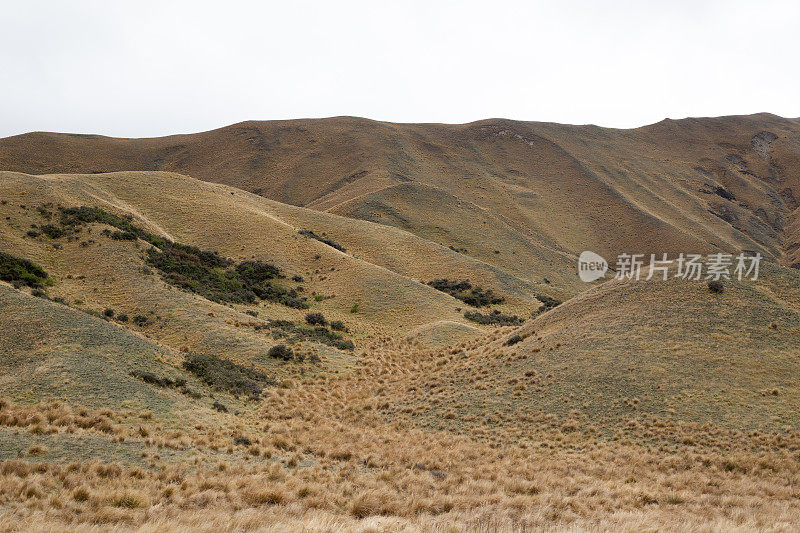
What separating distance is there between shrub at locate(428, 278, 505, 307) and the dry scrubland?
527mm

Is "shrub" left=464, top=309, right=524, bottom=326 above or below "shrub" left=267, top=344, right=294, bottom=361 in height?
above

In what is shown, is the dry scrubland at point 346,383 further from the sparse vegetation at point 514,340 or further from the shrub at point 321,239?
the shrub at point 321,239

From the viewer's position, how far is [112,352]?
17984mm

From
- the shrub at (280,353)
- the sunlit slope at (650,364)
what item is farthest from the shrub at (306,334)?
the sunlit slope at (650,364)

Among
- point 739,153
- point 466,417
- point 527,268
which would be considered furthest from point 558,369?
point 739,153

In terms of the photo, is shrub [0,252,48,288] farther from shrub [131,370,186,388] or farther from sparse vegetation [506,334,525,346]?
sparse vegetation [506,334,525,346]

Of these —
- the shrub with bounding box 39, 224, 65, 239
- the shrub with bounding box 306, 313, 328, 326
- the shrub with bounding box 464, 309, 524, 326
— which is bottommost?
the shrub with bounding box 306, 313, 328, 326

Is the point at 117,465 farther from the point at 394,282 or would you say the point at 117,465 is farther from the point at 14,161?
the point at 14,161

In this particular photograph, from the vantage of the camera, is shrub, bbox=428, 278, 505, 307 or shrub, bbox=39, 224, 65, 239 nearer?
shrub, bbox=39, 224, 65, 239

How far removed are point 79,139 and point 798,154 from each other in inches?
7932

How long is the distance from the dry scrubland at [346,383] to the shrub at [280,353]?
0.18 meters

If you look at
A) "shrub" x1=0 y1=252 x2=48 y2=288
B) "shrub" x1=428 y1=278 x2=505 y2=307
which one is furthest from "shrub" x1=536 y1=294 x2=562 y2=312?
"shrub" x1=0 y1=252 x2=48 y2=288

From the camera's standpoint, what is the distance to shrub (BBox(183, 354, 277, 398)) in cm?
2008

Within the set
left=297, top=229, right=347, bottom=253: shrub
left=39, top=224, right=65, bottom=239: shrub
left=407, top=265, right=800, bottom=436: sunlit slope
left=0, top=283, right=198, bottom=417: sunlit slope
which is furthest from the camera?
left=297, top=229, right=347, bottom=253: shrub
